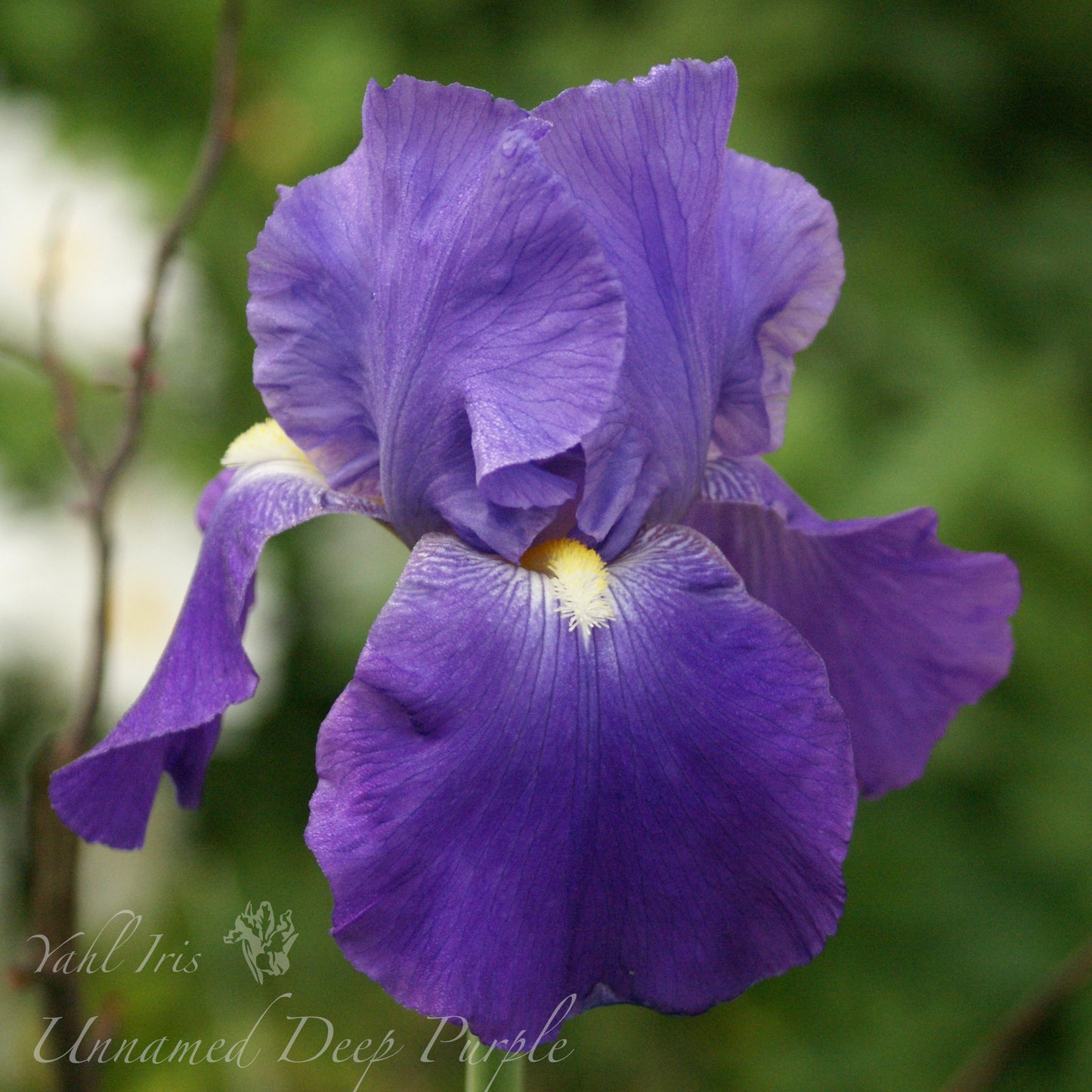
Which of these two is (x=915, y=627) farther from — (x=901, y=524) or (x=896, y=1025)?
(x=896, y=1025)

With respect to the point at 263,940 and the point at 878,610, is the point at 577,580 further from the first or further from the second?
the point at 263,940

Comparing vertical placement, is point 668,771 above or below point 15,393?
above

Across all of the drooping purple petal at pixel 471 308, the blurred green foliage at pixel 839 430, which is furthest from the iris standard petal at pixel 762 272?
the blurred green foliage at pixel 839 430

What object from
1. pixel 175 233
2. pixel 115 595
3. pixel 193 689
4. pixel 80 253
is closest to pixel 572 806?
pixel 193 689

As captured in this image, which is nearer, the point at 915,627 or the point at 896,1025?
the point at 915,627

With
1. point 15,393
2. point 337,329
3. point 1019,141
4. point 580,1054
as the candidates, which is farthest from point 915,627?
point 1019,141

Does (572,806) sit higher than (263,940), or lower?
higher

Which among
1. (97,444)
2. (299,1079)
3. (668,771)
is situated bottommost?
(299,1079)
